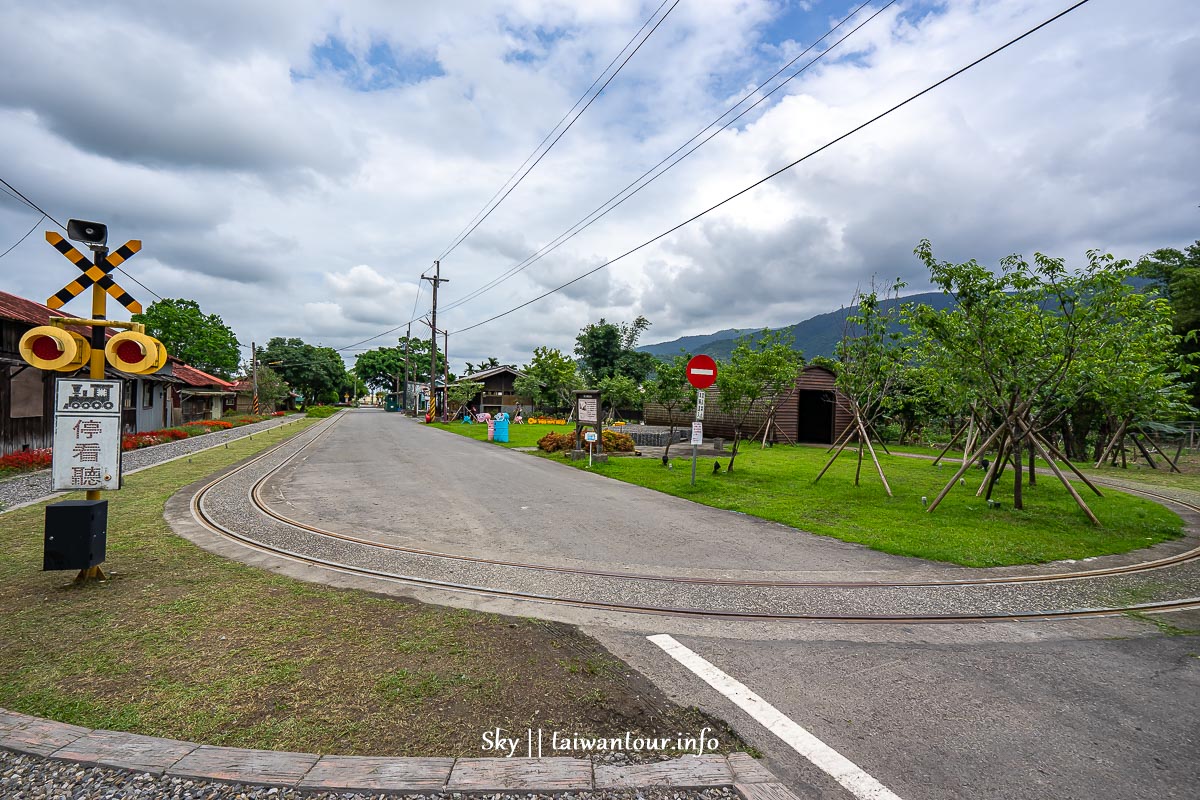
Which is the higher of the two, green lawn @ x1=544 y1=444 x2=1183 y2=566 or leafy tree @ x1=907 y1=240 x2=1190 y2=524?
leafy tree @ x1=907 y1=240 x2=1190 y2=524

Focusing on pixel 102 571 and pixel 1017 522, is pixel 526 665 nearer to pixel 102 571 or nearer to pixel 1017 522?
pixel 102 571

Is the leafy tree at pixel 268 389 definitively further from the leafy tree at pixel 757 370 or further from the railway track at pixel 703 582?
the railway track at pixel 703 582

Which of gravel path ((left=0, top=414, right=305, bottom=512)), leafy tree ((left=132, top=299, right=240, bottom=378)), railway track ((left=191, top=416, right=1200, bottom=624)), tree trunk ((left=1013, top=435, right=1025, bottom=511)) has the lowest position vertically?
gravel path ((left=0, top=414, right=305, bottom=512))

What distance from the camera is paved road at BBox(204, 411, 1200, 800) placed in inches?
105

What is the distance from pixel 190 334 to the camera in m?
57.0

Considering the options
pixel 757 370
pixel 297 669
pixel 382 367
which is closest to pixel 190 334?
pixel 382 367

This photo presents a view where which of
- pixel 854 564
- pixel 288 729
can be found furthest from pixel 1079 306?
pixel 288 729

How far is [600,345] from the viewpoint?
54.0 meters

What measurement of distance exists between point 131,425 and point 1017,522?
29141 mm

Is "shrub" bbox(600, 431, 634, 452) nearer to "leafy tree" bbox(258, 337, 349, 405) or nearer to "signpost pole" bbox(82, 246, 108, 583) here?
"signpost pole" bbox(82, 246, 108, 583)

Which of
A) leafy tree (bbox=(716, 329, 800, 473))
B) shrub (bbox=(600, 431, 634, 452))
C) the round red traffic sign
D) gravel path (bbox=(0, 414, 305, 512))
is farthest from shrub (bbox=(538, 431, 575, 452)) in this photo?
gravel path (bbox=(0, 414, 305, 512))

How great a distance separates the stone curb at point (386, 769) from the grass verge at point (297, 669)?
0.35 ft

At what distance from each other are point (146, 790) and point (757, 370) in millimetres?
13400

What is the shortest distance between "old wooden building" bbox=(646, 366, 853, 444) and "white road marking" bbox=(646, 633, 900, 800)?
21.3 m
